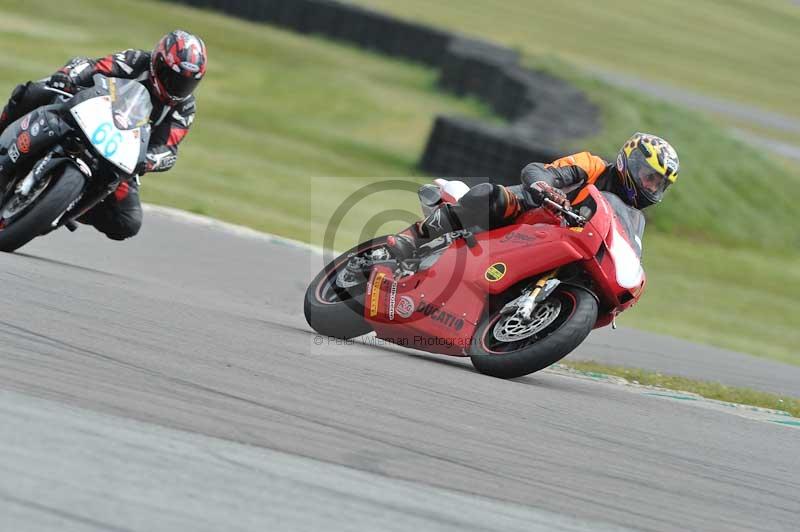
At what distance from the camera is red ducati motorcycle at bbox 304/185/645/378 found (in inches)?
236

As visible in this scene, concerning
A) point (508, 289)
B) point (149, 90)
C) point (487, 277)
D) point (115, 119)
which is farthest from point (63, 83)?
point (508, 289)

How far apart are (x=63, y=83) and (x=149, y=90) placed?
20.6 inches

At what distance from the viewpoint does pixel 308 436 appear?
4070mm

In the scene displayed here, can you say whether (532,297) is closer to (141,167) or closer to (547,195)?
(547,195)

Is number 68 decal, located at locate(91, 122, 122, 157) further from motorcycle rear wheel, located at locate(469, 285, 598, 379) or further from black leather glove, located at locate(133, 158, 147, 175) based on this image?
motorcycle rear wheel, located at locate(469, 285, 598, 379)

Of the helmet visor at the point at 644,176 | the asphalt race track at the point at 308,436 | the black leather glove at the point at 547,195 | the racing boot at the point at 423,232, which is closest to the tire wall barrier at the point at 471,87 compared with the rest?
the racing boot at the point at 423,232

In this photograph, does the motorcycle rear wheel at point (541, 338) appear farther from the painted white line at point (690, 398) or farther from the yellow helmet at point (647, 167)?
the painted white line at point (690, 398)

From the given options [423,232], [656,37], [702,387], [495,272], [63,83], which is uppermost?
[495,272]

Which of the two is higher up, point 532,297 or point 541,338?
point 532,297

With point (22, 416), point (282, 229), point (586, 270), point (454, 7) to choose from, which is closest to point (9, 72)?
point (282, 229)

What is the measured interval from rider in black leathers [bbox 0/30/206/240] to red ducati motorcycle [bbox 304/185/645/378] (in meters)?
1.60

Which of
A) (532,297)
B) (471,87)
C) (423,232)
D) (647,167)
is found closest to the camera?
(532,297)

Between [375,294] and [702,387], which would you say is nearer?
[375,294]

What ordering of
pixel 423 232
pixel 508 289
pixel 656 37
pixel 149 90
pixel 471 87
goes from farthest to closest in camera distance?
pixel 656 37 < pixel 471 87 < pixel 149 90 < pixel 423 232 < pixel 508 289
